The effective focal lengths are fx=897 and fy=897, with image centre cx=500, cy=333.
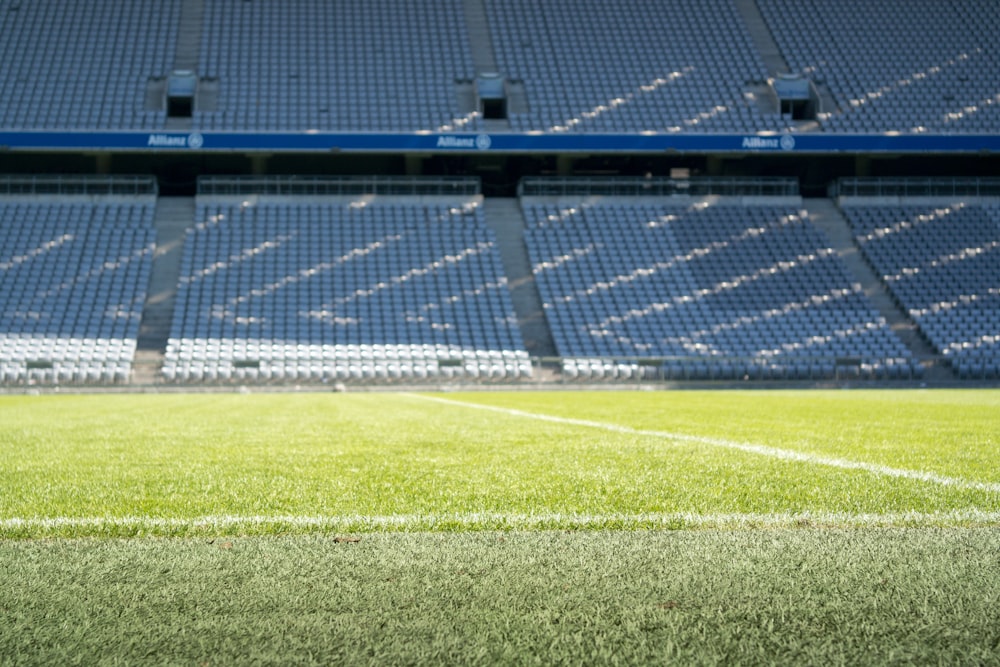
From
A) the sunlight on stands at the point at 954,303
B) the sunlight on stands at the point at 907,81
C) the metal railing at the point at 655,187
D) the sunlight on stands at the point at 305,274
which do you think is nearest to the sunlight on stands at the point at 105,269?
the sunlight on stands at the point at 305,274

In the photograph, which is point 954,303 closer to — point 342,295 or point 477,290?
point 477,290

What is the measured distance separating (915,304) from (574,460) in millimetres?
24060

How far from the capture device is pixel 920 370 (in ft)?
75.1

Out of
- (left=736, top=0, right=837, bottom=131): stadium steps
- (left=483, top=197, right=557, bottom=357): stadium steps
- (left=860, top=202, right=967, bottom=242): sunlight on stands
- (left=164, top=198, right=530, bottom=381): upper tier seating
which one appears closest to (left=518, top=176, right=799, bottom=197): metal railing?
(left=483, top=197, right=557, bottom=357): stadium steps

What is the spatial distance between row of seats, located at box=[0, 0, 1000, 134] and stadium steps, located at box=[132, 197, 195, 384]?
Result: 2.82 metres

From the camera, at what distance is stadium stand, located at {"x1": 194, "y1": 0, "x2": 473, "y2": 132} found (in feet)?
96.5

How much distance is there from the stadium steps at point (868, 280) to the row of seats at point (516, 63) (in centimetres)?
277

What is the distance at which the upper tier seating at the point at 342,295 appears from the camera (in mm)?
23031

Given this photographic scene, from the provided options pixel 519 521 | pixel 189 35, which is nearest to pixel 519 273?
pixel 189 35

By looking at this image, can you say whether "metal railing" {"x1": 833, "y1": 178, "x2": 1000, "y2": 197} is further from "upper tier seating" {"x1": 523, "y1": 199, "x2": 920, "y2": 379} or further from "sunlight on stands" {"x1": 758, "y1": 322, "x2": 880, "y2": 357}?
"sunlight on stands" {"x1": 758, "y1": 322, "x2": 880, "y2": 357}

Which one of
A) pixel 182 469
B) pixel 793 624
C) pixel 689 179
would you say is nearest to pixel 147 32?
pixel 689 179

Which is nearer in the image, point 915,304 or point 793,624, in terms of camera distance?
point 793,624

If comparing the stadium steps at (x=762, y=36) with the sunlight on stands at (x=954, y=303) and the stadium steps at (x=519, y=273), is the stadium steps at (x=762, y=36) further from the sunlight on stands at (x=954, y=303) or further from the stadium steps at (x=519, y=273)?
the stadium steps at (x=519, y=273)

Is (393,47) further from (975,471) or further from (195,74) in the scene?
(975,471)
